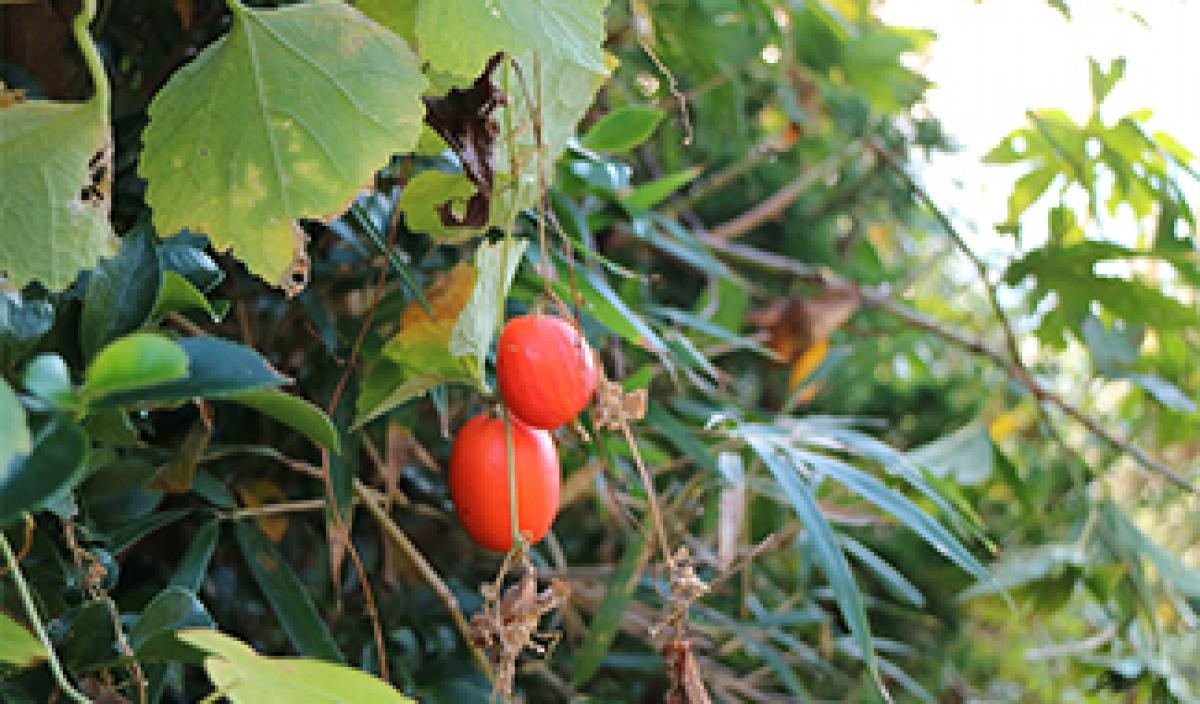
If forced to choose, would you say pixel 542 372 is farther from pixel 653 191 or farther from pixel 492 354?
pixel 653 191

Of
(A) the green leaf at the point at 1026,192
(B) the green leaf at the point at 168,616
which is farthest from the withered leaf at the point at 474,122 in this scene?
(A) the green leaf at the point at 1026,192

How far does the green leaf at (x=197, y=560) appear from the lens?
0.60 meters

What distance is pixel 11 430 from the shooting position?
0.28 metres

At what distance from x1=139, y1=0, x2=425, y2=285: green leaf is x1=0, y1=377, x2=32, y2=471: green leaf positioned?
0.14 m

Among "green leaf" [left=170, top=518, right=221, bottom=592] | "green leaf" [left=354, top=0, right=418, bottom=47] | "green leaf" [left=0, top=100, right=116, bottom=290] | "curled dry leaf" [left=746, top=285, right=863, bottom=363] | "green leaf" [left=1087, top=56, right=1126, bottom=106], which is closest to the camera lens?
"green leaf" [left=0, top=100, right=116, bottom=290]

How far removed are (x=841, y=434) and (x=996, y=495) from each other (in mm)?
909

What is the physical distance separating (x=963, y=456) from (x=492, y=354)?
0.58m

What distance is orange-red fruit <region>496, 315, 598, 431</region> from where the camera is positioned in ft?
1.68

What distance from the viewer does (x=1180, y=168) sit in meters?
0.99

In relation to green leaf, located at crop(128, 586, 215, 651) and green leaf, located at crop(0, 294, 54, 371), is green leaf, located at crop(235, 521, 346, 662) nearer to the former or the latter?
green leaf, located at crop(128, 586, 215, 651)

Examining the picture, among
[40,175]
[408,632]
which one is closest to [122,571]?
[408,632]

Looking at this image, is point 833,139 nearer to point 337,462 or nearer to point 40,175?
point 337,462

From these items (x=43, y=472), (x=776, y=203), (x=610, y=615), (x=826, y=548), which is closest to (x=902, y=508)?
(x=826, y=548)

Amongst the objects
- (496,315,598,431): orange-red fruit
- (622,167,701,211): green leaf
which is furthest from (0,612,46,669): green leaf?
(622,167,701,211): green leaf
